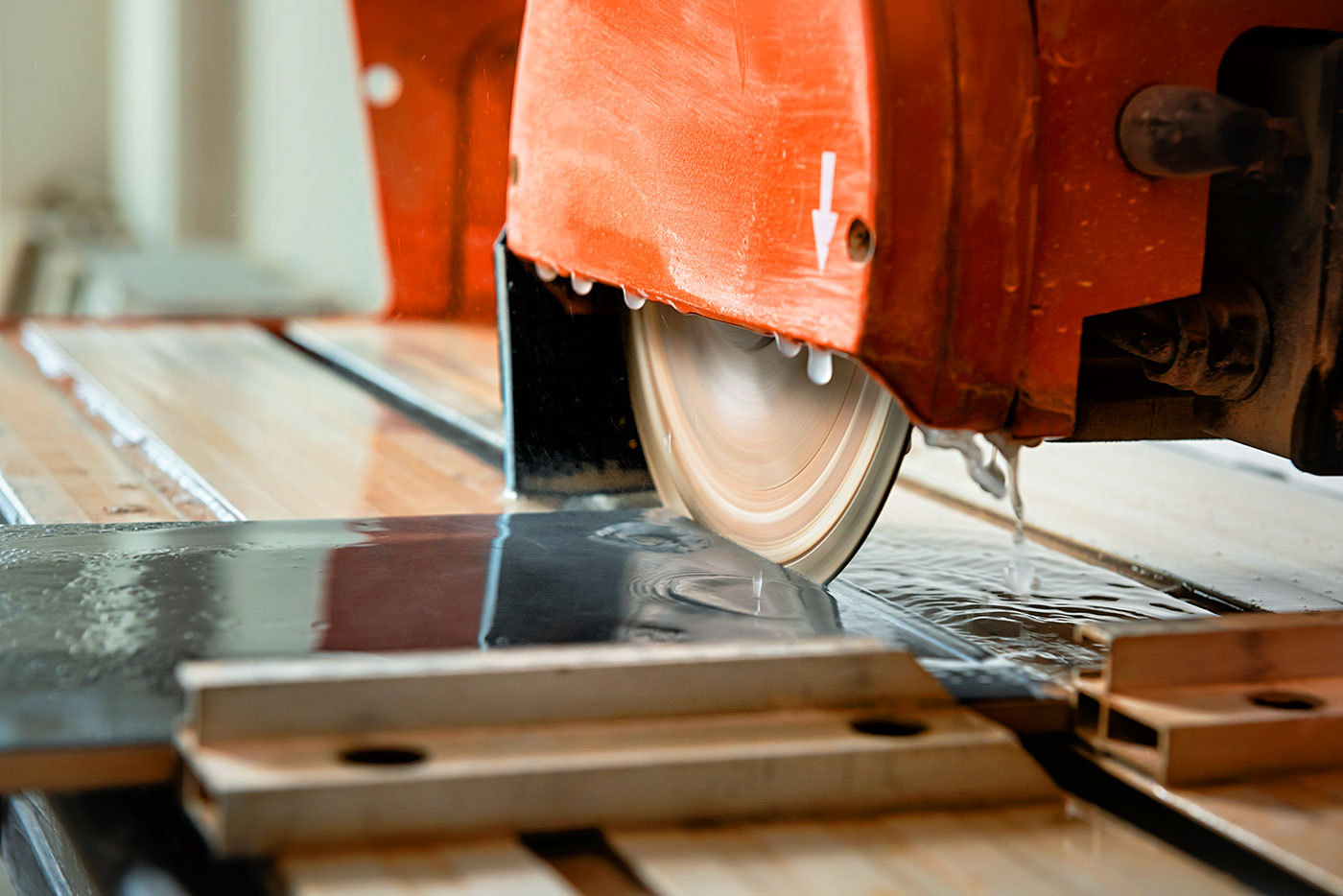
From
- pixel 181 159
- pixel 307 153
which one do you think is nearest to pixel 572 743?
pixel 307 153

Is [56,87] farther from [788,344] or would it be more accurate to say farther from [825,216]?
[825,216]

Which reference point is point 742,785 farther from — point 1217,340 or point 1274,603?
point 1274,603

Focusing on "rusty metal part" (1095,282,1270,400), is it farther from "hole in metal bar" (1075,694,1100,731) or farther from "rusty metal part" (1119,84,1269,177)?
"hole in metal bar" (1075,694,1100,731)

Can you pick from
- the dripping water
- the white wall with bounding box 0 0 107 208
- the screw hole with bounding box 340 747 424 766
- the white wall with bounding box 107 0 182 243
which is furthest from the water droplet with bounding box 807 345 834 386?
the white wall with bounding box 0 0 107 208

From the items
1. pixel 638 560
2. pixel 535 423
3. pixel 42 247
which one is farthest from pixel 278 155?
pixel 638 560

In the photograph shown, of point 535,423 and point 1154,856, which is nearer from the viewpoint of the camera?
point 1154,856

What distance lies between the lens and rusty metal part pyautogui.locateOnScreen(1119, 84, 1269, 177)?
1125 mm

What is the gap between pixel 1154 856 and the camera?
3.21 feet

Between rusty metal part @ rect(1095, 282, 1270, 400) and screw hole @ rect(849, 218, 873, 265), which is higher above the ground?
screw hole @ rect(849, 218, 873, 265)

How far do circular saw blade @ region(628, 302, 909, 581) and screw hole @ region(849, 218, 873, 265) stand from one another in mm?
380

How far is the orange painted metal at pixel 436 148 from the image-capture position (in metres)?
3.58

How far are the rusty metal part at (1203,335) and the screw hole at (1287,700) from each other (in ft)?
0.87

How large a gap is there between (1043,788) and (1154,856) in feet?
0.32

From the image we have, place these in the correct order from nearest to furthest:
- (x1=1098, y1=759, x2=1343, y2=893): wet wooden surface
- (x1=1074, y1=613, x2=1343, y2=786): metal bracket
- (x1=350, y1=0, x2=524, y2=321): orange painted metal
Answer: (x1=1098, y1=759, x2=1343, y2=893): wet wooden surface → (x1=1074, y1=613, x2=1343, y2=786): metal bracket → (x1=350, y1=0, x2=524, y2=321): orange painted metal
